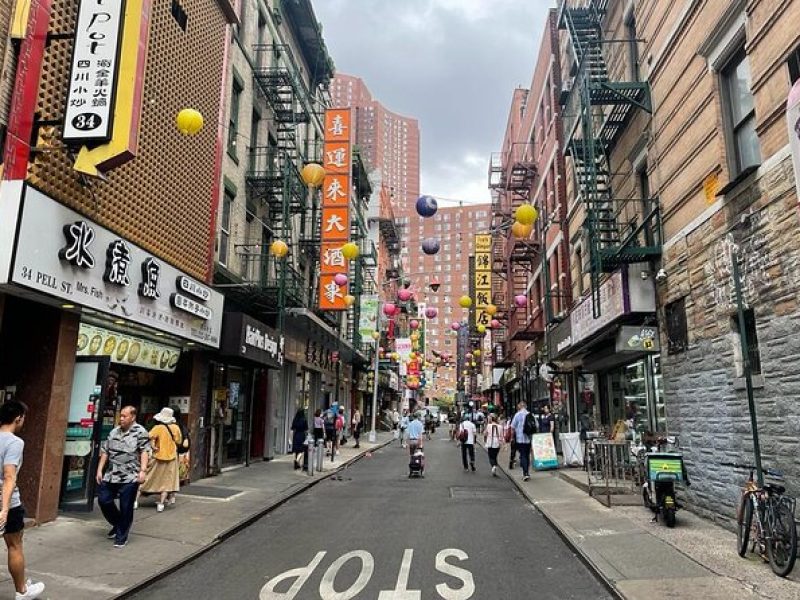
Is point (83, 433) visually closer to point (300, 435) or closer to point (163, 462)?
point (163, 462)

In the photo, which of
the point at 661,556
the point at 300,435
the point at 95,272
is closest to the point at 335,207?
the point at 300,435

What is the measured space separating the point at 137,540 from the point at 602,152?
13.0m

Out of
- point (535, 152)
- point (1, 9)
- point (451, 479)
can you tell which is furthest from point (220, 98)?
point (535, 152)

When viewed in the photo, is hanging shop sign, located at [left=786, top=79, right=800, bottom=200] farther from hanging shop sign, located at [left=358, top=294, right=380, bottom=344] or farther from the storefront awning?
hanging shop sign, located at [left=358, top=294, right=380, bottom=344]

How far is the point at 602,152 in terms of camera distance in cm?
1525

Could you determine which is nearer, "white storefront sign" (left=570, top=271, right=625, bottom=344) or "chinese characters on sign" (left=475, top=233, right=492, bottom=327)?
"white storefront sign" (left=570, top=271, right=625, bottom=344)

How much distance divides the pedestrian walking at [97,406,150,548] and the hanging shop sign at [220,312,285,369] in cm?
643

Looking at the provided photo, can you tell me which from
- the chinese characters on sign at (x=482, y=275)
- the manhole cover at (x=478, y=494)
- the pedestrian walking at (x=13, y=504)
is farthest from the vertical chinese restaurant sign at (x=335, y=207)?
the pedestrian walking at (x=13, y=504)

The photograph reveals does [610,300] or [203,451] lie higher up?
[610,300]

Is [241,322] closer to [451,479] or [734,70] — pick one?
[451,479]

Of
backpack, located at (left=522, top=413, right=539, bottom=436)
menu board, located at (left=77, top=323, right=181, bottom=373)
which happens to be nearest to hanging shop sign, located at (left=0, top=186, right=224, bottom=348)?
menu board, located at (left=77, top=323, right=181, bottom=373)

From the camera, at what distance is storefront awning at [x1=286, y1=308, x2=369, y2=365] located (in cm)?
2089

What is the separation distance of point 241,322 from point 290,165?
6422 mm

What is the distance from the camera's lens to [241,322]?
14.7 metres
